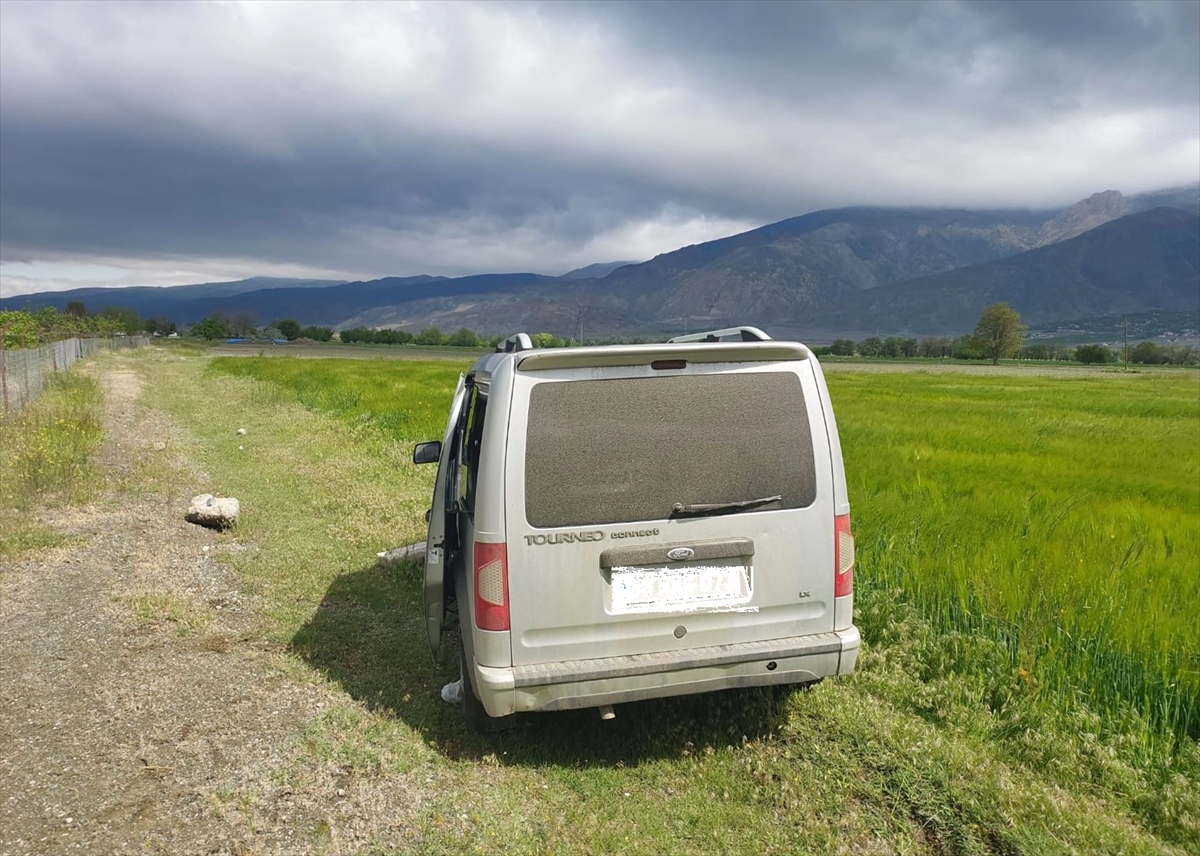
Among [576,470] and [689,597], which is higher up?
[576,470]

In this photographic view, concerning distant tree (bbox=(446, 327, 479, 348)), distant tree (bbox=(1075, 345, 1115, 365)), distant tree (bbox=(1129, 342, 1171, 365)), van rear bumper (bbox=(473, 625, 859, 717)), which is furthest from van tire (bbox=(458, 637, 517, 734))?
distant tree (bbox=(1129, 342, 1171, 365))

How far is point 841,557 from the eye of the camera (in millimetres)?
Answer: 3830

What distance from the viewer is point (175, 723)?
424 cm

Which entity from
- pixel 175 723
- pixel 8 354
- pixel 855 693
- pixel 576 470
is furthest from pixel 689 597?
pixel 8 354

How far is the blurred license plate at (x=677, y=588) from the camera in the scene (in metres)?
3.58

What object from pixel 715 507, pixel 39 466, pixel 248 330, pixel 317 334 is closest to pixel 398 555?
pixel 715 507

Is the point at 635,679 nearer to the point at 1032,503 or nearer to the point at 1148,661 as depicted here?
the point at 1148,661

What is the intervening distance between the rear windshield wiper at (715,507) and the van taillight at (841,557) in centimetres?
39

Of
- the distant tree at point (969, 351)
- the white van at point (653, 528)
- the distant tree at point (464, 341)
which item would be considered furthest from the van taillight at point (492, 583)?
the distant tree at point (969, 351)

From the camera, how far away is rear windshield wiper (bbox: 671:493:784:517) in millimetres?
3580

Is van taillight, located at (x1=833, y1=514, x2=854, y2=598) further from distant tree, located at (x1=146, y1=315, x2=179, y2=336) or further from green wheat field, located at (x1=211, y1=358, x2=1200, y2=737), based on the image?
distant tree, located at (x1=146, y1=315, x2=179, y2=336)

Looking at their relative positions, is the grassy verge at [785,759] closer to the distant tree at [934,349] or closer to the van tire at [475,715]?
the van tire at [475,715]

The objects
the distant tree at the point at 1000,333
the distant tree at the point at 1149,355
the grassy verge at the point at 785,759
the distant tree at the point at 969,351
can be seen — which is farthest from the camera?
the distant tree at the point at 969,351

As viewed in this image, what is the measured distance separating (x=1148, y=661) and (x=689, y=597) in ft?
8.63
